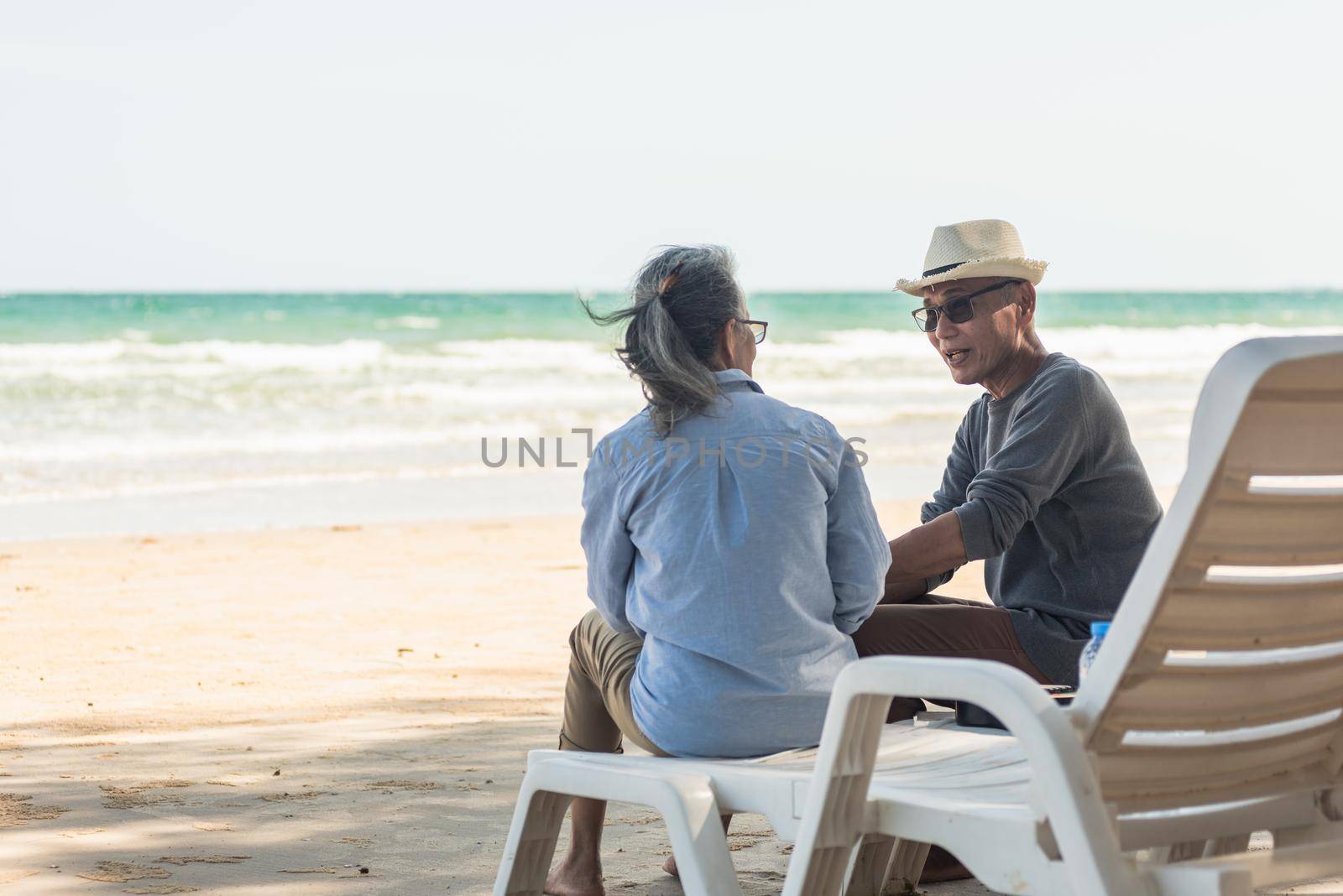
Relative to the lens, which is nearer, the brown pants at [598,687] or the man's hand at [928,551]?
the brown pants at [598,687]

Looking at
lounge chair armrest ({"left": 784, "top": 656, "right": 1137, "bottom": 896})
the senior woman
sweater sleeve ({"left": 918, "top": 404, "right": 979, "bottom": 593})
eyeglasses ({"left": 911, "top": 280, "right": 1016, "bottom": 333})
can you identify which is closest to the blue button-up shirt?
the senior woman

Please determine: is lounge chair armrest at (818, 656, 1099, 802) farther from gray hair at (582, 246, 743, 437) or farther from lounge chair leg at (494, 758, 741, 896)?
gray hair at (582, 246, 743, 437)

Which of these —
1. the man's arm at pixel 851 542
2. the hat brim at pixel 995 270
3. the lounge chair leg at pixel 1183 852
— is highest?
the hat brim at pixel 995 270

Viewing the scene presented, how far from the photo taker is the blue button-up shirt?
2646 mm

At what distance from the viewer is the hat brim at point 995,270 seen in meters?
3.62

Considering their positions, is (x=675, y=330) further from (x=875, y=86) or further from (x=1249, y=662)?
(x=875, y=86)

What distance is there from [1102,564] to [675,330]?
4.03ft

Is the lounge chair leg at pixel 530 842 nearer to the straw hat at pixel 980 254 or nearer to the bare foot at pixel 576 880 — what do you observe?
the bare foot at pixel 576 880

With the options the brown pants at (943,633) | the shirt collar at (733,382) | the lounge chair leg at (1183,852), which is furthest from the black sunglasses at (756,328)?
the lounge chair leg at (1183,852)

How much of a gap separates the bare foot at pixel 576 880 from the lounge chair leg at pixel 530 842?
0.30 meters

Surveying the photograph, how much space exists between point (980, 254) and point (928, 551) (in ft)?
2.49

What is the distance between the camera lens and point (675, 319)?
2.85m

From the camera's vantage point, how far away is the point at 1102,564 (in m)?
3.40

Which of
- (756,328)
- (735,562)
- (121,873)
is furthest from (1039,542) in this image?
(121,873)
